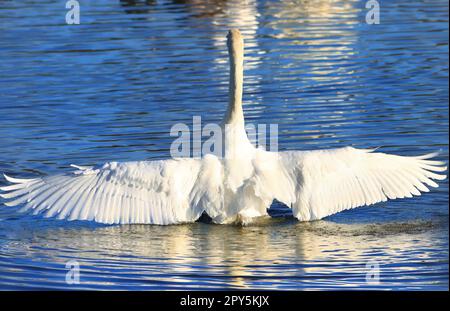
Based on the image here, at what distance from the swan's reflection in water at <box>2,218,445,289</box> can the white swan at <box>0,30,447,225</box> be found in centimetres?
23

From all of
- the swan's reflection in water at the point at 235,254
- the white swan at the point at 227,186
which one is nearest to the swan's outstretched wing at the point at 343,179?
the white swan at the point at 227,186

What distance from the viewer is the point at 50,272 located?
11.7 meters

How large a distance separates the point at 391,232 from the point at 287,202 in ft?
Answer: 3.87

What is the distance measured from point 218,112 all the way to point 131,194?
5.82 metres

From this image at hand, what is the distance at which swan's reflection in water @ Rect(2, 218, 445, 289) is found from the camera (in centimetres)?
1120

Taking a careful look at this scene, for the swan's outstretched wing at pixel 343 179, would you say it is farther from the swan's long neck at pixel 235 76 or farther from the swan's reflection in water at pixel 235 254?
the swan's long neck at pixel 235 76

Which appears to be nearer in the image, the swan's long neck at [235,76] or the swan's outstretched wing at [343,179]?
the swan's outstretched wing at [343,179]

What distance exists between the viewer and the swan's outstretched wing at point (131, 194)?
12.8 m

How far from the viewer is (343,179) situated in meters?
13.0

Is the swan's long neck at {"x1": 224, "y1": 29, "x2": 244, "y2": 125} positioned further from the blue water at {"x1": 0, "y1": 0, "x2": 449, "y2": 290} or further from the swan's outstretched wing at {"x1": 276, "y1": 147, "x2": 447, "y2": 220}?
the blue water at {"x1": 0, "y1": 0, "x2": 449, "y2": 290}

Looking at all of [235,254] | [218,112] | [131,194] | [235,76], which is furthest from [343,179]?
[218,112]

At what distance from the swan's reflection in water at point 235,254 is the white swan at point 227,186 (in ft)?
0.75

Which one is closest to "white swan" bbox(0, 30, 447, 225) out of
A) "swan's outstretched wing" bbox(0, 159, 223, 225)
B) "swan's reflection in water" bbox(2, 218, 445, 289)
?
"swan's outstretched wing" bbox(0, 159, 223, 225)
